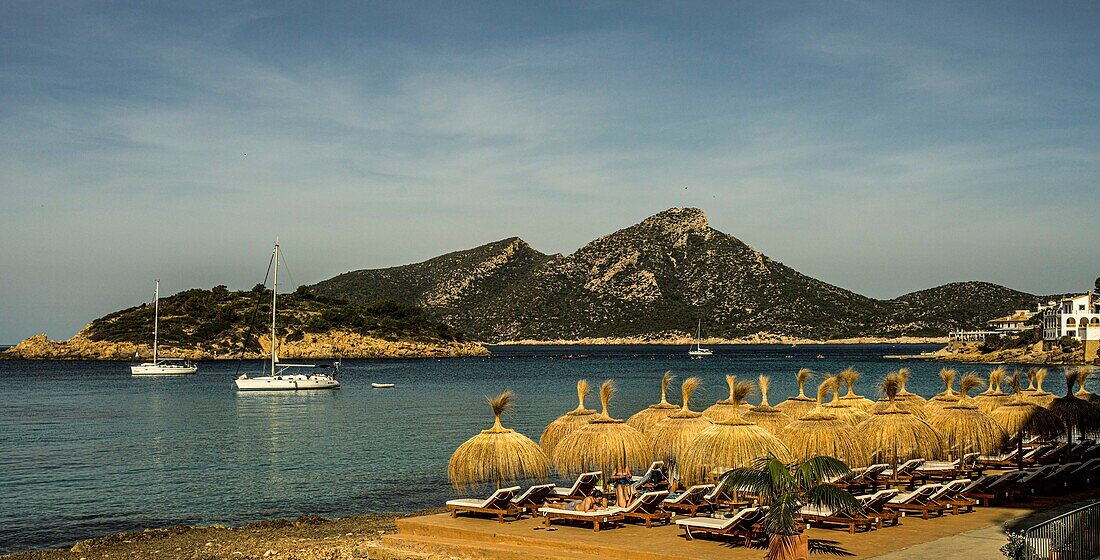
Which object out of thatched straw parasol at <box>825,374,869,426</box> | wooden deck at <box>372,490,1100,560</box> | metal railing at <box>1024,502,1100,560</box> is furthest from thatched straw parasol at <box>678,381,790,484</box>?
→ thatched straw parasol at <box>825,374,869,426</box>

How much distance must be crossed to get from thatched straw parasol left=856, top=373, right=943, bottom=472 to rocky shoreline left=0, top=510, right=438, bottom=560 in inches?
369

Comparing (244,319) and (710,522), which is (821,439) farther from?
(244,319)

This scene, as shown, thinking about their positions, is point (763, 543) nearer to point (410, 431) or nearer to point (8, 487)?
point (8, 487)

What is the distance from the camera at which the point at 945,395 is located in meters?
23.2

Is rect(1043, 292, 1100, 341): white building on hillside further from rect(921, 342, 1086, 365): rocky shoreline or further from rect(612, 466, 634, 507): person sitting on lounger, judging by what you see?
rect(612, 466, 634, 507): person sitting on lounger

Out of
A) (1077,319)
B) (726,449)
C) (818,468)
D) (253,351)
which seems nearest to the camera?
(818,468)

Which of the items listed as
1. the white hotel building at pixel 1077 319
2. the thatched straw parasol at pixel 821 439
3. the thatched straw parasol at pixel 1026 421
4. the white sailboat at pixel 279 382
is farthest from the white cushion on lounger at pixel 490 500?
the white hotel building at pixel 1077 319

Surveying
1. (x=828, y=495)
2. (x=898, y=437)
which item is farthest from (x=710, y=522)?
(x=898, y=437)

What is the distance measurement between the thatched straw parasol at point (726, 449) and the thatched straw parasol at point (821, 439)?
0.80m

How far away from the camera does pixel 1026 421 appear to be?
2186cm

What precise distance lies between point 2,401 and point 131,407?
38.3ft

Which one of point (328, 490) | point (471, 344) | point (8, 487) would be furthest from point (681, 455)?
point (471, 344)

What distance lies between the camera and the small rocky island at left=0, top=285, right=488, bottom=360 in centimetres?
13662

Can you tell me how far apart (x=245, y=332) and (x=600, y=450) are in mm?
132503
